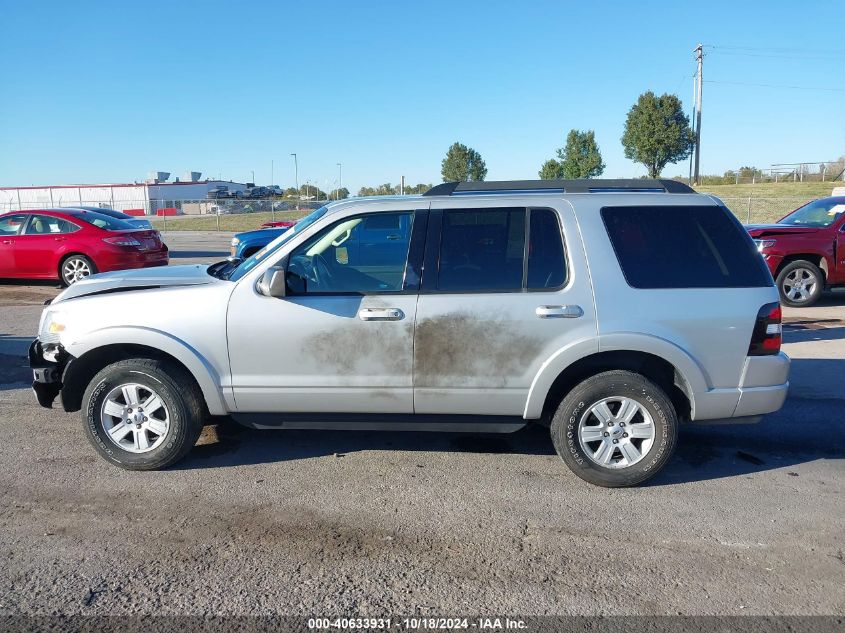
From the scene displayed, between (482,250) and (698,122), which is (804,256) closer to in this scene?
(482,250)

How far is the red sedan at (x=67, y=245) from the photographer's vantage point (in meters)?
13.1

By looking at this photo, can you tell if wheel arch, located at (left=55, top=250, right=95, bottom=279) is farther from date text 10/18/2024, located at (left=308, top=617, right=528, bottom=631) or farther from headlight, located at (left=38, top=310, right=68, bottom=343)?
date text 10/18/2024, located at (left=308, top=617, right=528, bottom=631)

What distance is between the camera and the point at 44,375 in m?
4.85

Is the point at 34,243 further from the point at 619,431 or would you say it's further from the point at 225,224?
the point at 225,224

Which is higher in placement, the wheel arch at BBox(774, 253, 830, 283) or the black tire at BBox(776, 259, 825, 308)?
the wheel arch at BBox(774, 253, 830, 283)

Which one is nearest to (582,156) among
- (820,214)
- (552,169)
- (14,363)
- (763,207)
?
(552,169)

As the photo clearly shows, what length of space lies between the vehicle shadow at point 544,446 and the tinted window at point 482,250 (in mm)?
1426

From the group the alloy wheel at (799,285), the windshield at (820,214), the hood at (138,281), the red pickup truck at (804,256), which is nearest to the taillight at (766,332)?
the hood at (138,281)

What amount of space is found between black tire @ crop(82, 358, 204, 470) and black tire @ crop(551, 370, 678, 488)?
7.96ft

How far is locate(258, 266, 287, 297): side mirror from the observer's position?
4.48m

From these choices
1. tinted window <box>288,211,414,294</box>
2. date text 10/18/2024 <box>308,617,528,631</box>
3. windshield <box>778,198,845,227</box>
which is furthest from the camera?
windshield <box>778,198,845,227</box>

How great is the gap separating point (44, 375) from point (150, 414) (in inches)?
31.9

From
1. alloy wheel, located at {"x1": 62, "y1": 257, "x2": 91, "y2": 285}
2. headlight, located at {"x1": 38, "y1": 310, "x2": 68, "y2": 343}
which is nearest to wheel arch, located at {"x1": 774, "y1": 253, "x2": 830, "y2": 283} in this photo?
headlight, located at {"x1": 38, "y1": 310, "x2": 68, "y2": 343}

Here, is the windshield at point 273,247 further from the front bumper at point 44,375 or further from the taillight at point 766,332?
the taillight at point 766,332
